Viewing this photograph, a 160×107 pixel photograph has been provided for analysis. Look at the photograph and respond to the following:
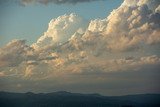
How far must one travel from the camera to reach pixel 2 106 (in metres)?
189

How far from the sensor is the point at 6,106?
19062cm

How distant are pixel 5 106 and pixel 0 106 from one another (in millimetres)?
6812

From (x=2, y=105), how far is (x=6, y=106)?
231 cm

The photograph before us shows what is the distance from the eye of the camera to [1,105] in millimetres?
192500

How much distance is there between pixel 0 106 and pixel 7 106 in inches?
243

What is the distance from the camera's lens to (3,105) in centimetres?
19138

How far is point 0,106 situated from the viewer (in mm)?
195125

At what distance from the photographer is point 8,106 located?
629 ft

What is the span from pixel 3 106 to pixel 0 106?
6323mm

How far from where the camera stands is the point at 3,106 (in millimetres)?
189625

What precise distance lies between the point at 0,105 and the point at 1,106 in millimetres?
5816

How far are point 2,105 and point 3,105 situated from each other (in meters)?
1.07

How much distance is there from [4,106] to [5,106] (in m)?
0.55

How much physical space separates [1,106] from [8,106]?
12.8 feet
